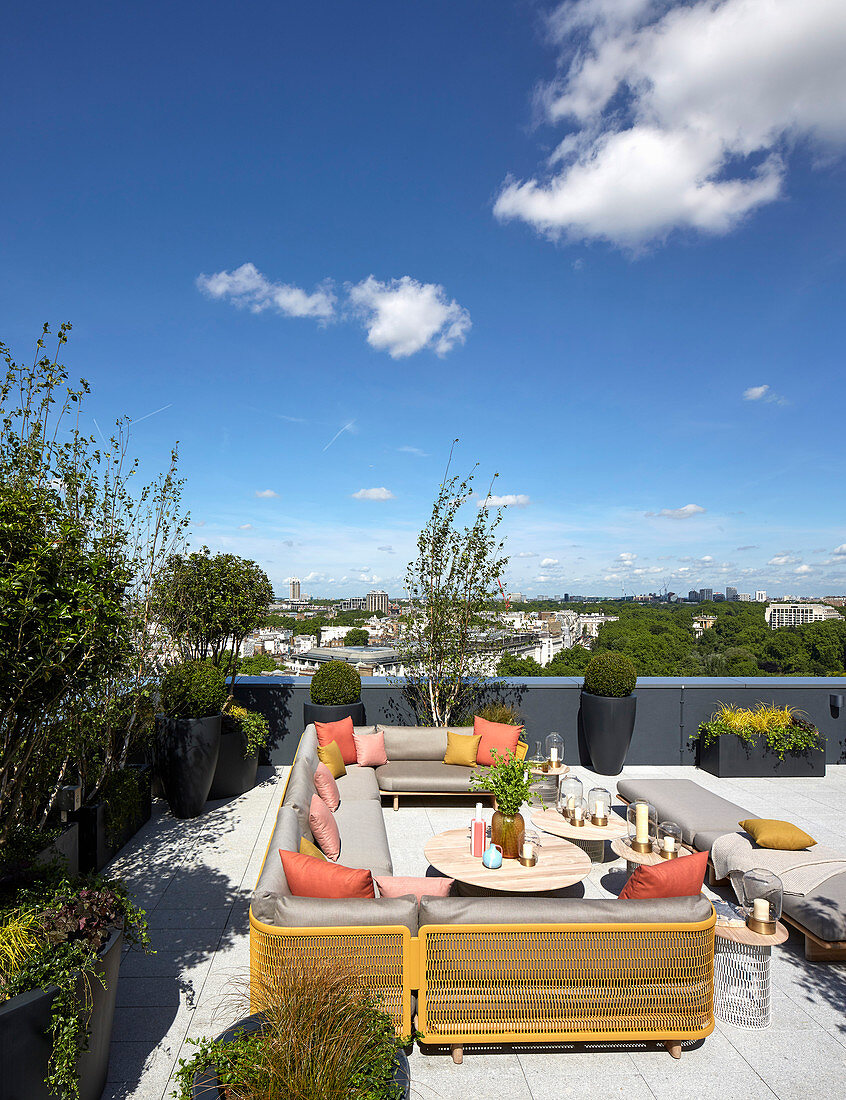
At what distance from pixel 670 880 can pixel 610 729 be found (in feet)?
15.5

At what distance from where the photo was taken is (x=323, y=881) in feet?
9.17

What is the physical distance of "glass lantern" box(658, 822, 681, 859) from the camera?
3.88m

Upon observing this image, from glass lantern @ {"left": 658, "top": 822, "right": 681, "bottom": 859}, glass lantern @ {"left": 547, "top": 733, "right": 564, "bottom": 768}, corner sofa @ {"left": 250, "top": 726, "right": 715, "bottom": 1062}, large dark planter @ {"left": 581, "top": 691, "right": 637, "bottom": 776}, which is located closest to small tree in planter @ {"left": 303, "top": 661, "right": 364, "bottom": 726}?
glass lantern @ {"left": 547, "top": 733, "right": 564, "bottom": 768}

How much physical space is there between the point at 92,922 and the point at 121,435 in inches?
141

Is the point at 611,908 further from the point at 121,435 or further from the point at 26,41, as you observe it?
the point at 26,41

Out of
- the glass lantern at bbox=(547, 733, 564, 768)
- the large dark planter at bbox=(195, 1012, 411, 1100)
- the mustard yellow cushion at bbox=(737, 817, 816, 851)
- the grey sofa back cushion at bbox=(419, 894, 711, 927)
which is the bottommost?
the mustard yellow cushion at bbox=(737, 817, 816, 851)

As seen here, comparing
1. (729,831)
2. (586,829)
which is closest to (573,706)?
(729,831)

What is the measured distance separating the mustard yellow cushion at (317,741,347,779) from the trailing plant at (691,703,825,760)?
4.87 meters

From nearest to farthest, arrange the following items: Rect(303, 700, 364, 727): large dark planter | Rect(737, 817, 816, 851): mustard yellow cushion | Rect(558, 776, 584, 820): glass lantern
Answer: Rect(737, 817, 816, 851): mustard yellow cushion < Rect(558, 776, 584, 820): glass lantern < Rect(303, 700, 364, 727): large dark planter

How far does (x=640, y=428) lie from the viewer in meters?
15.8

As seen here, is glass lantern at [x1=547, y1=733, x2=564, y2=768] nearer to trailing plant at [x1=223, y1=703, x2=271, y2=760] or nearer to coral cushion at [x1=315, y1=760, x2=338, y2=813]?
coral cushion at [x1=315, y1=760, x2=338, y2=813]

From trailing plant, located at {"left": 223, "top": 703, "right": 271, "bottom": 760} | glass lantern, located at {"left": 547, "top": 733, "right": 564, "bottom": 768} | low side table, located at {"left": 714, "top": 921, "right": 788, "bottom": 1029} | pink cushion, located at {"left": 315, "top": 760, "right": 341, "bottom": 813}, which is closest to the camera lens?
low side table, located at {"left": 714, "top": 921, "right": 788, "bottom": 1029}

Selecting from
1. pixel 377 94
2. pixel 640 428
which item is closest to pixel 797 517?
pixel 640 428

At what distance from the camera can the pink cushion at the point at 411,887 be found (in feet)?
10.6
